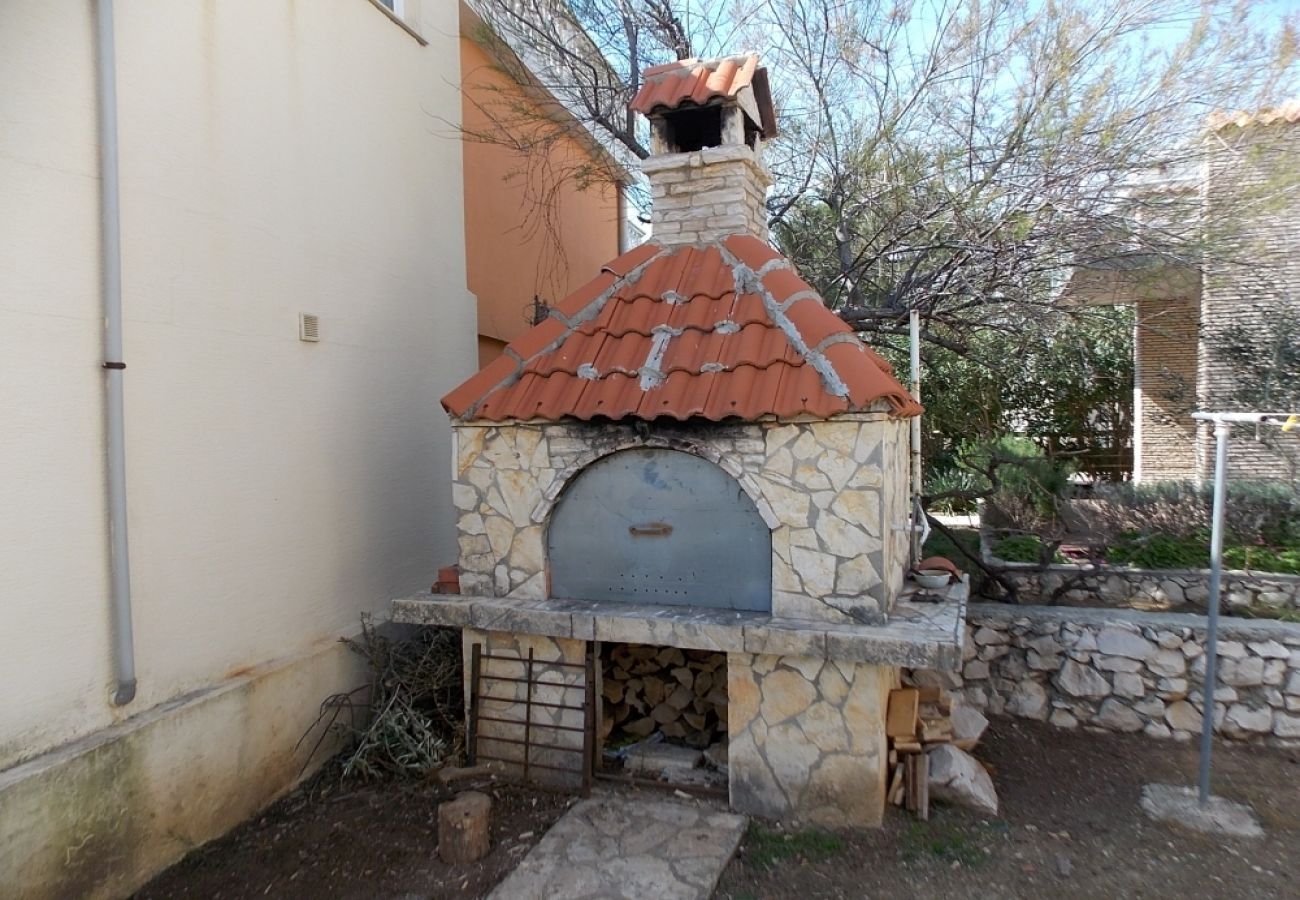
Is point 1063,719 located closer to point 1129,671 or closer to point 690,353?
point 1129,671

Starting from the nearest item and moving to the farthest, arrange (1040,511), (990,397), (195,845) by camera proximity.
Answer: (195,845) < (1040,511) < (990,397)

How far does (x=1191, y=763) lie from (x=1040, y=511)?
488cm

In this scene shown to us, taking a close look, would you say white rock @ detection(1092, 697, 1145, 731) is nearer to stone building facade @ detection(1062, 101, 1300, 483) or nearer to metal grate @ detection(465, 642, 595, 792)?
stone building facade @ detection(1062, 101, 1300, 483)

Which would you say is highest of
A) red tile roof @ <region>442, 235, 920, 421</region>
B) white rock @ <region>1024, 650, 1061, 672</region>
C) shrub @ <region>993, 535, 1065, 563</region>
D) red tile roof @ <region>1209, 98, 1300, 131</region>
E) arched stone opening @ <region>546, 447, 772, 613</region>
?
red tile roof @ <region>1209, 98, 1300, 131</region>

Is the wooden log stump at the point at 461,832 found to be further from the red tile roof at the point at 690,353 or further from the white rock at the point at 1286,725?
the white rock at the point at 1286,725

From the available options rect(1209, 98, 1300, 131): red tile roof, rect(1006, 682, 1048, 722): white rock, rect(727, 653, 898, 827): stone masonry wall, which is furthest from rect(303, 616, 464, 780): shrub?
rect(1209, 98, 1300, 131): red tile roof

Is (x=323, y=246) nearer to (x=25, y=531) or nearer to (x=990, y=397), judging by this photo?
(x=25, y=531)

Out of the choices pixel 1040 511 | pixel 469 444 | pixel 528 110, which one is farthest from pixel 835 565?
pixel 1040 511

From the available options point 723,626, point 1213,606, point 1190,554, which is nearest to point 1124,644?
point 1213,606

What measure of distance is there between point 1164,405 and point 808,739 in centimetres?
1211

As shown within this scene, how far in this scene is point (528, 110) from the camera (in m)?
8.91

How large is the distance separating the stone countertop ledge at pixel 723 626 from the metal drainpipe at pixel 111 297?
183 cm

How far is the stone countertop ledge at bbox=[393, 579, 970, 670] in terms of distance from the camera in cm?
451

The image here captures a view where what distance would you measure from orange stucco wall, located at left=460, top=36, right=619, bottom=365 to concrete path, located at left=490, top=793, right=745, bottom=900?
5011 millimetres
